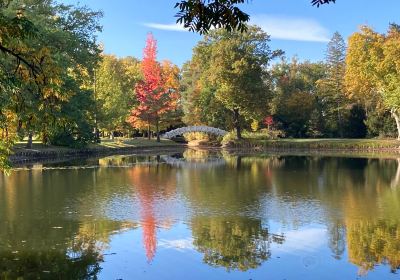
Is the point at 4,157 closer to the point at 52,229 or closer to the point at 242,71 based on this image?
the point at 52,229

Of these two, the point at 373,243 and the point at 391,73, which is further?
the point at 391,73

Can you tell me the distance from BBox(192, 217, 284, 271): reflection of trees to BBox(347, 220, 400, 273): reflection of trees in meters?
1.69

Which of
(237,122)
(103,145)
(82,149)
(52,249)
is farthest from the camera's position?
(237,122)

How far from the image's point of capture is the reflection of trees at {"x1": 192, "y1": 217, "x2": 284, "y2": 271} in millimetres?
9914

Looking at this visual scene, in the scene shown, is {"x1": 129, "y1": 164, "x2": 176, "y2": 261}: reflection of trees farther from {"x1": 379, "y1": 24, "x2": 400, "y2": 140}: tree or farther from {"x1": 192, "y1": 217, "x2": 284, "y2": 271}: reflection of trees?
{"x1": 379, "y1": 24, "x2": 400, "y2": 140}: tree

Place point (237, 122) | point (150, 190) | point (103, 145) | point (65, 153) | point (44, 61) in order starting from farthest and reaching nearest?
point (237, 122) < point (103, 145) < point (65, 153) < point (150, 190) < point (44, 61)

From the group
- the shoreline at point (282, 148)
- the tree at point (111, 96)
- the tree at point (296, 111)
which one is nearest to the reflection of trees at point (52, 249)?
the shoreline at point (282, 148)

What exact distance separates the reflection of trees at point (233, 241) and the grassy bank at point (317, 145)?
37.6m

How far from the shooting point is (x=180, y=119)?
63.5m

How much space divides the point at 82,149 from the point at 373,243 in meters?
33.4

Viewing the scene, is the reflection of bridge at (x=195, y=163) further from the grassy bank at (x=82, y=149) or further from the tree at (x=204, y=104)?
the tree at (x=204, y=104)

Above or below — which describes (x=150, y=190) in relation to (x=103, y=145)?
below

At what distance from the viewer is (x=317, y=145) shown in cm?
5053

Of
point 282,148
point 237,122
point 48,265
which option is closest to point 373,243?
point 48,265
